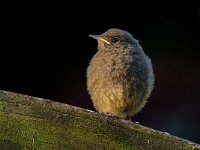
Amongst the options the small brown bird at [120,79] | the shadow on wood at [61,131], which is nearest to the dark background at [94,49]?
the small brown bird at [120,79]

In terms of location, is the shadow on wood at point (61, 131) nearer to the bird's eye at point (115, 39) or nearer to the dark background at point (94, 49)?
the bird's eye at point (115, 39)

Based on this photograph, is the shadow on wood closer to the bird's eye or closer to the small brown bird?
the small brown bird

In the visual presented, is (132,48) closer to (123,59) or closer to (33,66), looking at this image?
(123,59)

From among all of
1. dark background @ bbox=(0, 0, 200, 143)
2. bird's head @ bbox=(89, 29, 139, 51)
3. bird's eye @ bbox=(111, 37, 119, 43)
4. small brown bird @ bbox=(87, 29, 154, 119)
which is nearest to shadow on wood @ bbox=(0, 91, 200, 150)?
small brown bird @ bbox=(87, 29, 154, 119)

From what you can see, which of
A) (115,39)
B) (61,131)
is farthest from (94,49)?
(61,131)

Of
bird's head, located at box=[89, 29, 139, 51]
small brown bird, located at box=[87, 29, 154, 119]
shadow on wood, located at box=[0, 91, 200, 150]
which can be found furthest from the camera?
bird's head, located at box=[89, 29, 139, 51]

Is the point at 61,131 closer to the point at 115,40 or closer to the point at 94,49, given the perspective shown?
the point at 115,40
